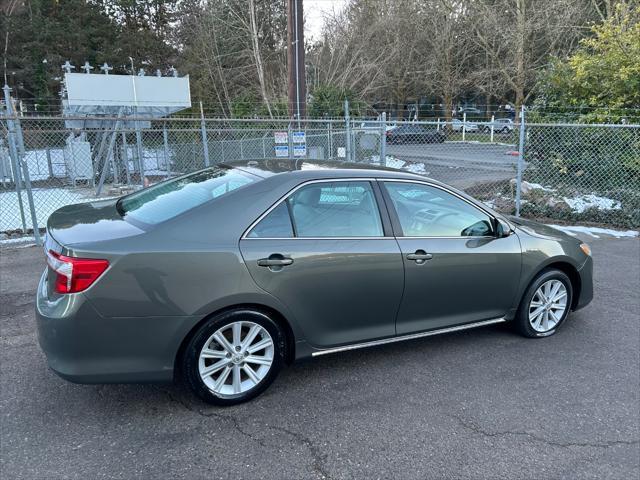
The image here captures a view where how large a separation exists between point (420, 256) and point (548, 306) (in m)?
1.50

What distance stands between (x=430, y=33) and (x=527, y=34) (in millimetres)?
6905

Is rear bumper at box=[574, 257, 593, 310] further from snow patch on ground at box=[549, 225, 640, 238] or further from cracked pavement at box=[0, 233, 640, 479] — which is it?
snow patch on ground at box=[549, 225, 640, 238]

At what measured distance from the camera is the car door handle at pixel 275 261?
Result: 304cm

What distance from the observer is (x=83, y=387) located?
334 cm

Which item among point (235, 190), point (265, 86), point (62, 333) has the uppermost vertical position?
point (265, 86)

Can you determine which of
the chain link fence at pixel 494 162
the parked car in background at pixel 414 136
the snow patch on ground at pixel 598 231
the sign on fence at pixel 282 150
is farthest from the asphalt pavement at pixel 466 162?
the sign on fence at pixel 282 150

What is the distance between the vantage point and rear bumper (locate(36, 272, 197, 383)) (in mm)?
2717

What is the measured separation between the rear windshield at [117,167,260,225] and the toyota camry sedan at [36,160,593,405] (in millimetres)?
18

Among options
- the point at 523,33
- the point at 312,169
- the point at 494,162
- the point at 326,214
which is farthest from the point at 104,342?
the point at 523,33

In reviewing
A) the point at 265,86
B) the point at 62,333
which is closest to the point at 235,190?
the point at 62,333

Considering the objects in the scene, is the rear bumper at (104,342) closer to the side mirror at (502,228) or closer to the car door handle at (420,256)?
the car door handle at (420,256)

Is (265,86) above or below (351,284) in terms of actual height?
above

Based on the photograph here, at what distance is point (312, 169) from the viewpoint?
3557 millimetres

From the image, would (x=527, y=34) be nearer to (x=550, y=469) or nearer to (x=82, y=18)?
(x=550, y=469)
